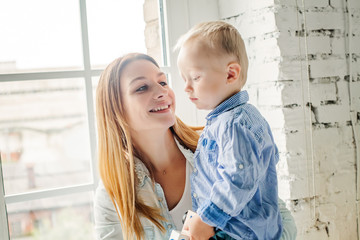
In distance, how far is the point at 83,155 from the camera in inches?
67.2

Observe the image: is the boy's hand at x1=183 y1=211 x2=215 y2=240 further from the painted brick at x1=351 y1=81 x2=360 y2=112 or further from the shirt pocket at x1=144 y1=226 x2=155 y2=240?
the painted brick at x1=351 y1=81 x2=360 y2=112

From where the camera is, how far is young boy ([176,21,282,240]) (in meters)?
1.12

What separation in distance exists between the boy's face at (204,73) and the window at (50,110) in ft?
1.92

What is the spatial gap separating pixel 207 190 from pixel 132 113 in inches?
14.5

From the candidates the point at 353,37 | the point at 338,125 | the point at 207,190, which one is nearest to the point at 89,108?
the point at 207,190

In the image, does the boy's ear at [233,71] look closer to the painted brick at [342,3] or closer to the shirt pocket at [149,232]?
the shirt pocket at [149,232]

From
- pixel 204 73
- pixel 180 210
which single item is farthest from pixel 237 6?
pixel 180 210

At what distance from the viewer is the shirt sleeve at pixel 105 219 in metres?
1.42

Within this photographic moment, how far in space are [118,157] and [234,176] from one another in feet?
1.54

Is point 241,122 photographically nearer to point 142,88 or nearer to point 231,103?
point 231,103

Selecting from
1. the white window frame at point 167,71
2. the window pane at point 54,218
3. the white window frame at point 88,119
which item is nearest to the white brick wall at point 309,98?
the white window frame at point 167,71

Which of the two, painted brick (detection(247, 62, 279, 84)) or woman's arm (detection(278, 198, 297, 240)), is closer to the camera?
woman's arm (detection(278, 198, 297, 240))

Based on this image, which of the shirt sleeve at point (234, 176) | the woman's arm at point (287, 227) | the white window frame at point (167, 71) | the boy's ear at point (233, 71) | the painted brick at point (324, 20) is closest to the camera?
the shirt sleeve at point (234, 176)

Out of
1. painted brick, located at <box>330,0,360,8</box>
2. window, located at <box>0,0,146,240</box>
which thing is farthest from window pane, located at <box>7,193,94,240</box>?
painted brick, located at <box>330,0,360,8</box>
